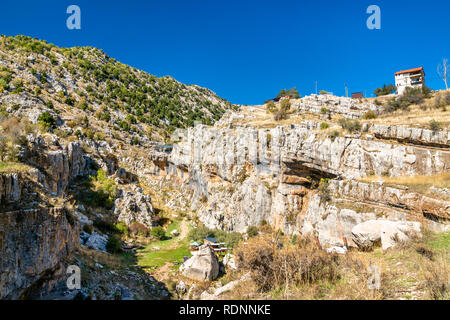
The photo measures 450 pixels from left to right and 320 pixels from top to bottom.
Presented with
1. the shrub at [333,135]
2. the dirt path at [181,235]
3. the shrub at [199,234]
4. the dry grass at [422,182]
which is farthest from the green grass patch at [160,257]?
the dry grass at [422,182]

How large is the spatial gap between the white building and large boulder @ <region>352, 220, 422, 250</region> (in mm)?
49819

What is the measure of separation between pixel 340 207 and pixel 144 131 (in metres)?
45.4

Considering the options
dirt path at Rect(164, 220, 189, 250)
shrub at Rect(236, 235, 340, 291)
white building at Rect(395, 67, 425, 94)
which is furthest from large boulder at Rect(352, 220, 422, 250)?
white building at Rect(395, 67, 425, 94)

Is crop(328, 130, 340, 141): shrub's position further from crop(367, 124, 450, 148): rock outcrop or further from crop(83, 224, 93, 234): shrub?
crop(83, 224, 93, 234): shrub

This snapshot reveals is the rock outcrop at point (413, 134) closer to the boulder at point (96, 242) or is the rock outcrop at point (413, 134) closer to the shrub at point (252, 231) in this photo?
the shrub at point (252, 231)

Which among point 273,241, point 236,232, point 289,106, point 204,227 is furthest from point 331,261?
point 289,106

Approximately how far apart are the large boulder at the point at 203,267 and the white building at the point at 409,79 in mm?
52712

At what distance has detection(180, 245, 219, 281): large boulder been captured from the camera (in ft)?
49.9

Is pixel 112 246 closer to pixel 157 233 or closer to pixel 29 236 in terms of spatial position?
pixel 157 233

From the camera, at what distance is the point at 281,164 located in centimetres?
2364

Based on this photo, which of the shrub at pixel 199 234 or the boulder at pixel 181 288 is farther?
the shrub at pixel 199 234

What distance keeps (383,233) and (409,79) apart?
180 feet

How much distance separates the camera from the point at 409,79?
50.0 metres

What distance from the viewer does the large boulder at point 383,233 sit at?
30.9ft
